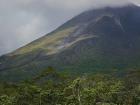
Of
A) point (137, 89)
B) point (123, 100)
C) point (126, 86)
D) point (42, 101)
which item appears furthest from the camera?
point (126, 86)

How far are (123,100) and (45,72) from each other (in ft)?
124

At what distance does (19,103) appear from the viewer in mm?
119188

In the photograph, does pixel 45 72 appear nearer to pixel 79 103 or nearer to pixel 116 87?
pixel 116 87

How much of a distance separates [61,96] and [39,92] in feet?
22.3

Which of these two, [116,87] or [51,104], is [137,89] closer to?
[116,87]

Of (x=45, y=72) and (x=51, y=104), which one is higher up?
(x=45, y=72)

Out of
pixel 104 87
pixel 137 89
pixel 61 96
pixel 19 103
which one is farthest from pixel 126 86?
pixel 19 103

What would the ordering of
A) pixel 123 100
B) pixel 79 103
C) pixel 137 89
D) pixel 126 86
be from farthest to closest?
pixel 126 86
pixel 137 89
pixel 123 100
pixel 79 103

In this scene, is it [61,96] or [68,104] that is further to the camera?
[61,96]

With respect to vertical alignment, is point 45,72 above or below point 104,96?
above

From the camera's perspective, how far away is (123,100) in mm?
130750

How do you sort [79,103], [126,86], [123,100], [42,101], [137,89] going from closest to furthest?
[79,103]
[42,101]
[123,100]
[137,89]
[126,86]

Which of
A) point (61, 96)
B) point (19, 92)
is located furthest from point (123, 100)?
point (19, 92)

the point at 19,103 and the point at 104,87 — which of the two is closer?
the point at 19,103
